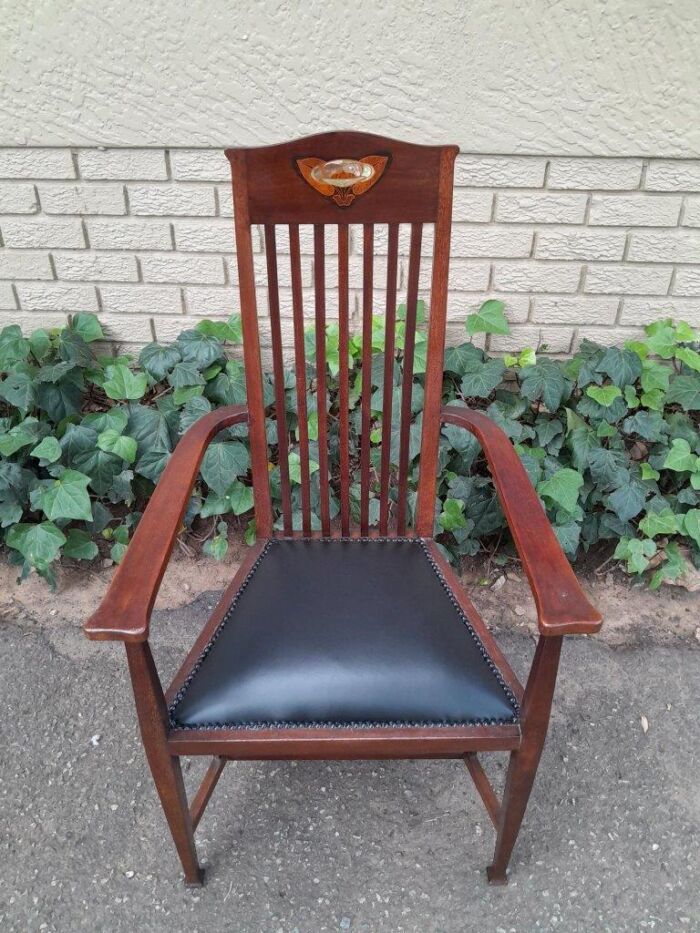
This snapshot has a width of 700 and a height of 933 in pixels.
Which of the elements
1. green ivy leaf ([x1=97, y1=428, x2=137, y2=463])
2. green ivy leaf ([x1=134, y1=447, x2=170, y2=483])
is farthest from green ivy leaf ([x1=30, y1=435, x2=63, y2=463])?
green ivy leaf ([x1=134, y1=447, x2=170, y2=483])

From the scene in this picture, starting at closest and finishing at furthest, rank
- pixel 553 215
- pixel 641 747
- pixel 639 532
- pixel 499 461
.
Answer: pixel 499 461
pixel 641 747
pixel 553 215
pixel 639 532

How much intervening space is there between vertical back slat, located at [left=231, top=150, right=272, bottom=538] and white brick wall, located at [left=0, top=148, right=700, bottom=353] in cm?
65

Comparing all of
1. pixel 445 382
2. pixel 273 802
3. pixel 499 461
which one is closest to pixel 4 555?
pixel 273 802

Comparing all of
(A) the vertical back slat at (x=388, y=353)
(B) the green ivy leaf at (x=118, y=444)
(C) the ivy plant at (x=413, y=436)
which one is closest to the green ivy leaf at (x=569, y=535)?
(C) the ivy plant at (x=413, y=436)

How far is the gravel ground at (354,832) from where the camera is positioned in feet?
4.19

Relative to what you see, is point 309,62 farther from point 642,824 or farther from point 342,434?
point 642,824

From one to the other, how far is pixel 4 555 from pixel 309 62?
169cm

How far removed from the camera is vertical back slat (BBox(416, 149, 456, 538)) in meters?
1.25

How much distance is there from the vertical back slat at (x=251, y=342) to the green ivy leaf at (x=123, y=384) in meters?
0.71

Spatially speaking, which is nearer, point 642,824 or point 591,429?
point 642,824

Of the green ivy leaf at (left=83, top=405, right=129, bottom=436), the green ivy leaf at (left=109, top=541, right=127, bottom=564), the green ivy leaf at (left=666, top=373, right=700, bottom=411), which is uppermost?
the green ivy leaf at (left=666, top=373, right=700, bottom=411)

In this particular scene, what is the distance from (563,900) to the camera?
1298 mm

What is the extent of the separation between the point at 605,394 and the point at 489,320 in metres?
0.39

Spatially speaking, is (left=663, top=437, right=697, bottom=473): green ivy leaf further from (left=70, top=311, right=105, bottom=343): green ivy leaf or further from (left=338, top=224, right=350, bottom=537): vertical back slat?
(left=70, top=311, right=105, bottom=343): green ivy leaf
